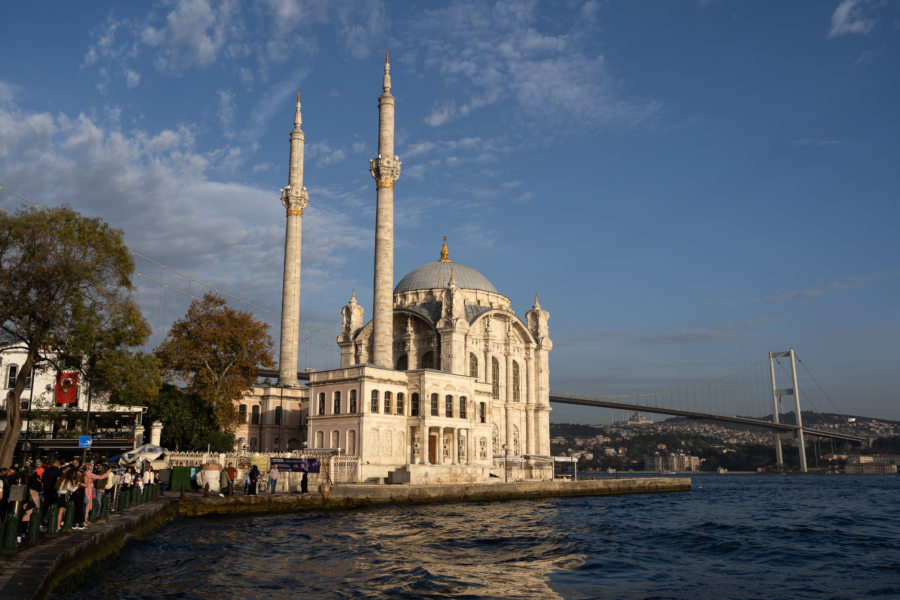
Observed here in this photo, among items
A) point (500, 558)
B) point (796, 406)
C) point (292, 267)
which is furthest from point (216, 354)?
point (796, 406)

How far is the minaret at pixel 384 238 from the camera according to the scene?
134 ft

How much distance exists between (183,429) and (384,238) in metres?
14.3

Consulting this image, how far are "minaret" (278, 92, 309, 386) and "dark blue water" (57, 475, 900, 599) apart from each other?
19.9 meters

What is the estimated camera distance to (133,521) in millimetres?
15859

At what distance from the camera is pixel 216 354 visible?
38.4 meters

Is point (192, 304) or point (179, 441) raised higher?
point (192, 304)

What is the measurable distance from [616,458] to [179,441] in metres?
110

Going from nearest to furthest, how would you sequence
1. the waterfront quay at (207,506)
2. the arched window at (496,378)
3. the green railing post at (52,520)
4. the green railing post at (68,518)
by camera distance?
the waterfront quay at (207,506) < the green railing post at (52,520) < the green railing post at (68,518) < the arched window at (496,378)

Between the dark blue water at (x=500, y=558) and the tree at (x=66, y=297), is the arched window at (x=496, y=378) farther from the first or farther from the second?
the tree at (x=66, y=297)

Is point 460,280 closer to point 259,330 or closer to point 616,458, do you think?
point 259,330

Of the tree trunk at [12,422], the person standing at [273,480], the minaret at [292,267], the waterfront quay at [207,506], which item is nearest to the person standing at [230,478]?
the waterfront quay at [207,506]

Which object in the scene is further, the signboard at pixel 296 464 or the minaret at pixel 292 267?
the minaret at pixel 292 267

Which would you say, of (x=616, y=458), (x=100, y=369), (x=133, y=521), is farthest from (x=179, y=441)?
(x=616, y=458)

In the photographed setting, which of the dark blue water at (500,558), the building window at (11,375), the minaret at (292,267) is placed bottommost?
the dark blue water at (500,558)
